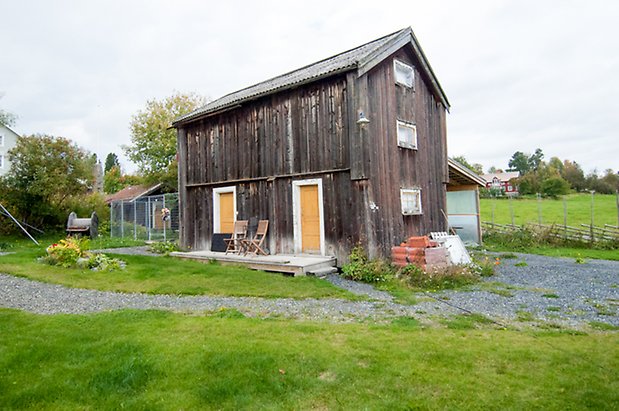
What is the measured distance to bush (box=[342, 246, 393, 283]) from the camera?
897cm

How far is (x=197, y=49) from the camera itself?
1398 cm

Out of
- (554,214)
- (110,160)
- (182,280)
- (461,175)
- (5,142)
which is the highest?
(110,160)

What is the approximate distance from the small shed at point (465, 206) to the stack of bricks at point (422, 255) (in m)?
7.15

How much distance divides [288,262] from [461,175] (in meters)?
9.71

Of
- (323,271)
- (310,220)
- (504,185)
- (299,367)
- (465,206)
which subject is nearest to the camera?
(299,367)

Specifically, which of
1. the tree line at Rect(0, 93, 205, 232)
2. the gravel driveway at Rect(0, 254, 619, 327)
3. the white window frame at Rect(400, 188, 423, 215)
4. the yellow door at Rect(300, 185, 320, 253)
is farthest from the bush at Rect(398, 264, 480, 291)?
the tree line at Rect(0, 93, 205, 232)

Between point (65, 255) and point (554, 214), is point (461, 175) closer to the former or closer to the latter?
point (65, 255)

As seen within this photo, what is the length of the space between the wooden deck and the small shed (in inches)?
327

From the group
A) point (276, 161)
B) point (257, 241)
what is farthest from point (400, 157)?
point (257, 241)

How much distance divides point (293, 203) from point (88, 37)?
27.4 feet

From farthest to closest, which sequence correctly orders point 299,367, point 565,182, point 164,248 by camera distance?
point 565,182 < point 164,248 < point 299,367

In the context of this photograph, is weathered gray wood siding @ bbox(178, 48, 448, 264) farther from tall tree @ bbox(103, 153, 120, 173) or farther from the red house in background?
tall tree @ bbox(103, 153, 120, 173)

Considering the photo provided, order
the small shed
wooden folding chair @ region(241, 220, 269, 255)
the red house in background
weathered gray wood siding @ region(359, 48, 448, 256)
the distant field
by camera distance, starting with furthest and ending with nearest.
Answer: the red house in background → the distant field → the small shed → wooden folding chair @ region(241, 220, 269, 255) → weathered gray wood siding @ region(359, 48, 448, 256)

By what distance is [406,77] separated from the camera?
11.9 metres
